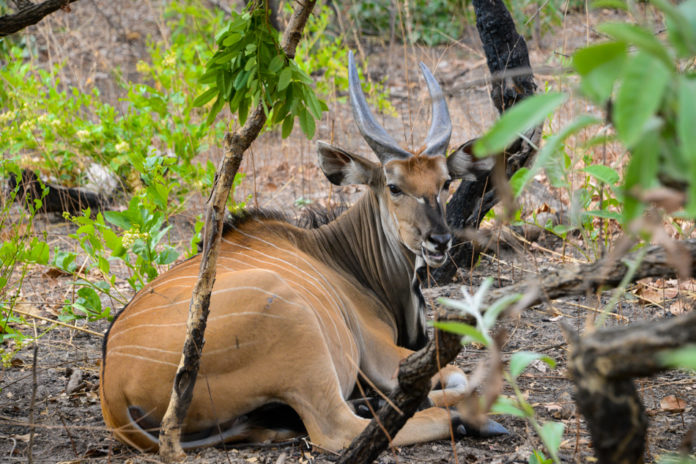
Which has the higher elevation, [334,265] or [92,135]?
[92,135]

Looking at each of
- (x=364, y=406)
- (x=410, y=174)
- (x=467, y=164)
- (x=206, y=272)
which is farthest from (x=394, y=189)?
(x=206, y=272)

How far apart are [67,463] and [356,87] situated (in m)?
2.16

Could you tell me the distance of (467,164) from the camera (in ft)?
12.2

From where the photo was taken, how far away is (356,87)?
3693 mm

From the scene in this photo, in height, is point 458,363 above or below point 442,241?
below

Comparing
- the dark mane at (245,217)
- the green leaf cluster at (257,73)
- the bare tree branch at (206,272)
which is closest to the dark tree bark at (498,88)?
the dark mane at (245,217)

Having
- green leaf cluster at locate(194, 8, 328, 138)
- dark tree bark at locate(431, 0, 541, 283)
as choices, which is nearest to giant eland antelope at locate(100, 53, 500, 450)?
dark tree bark at locate(431, 0, 541, 283)

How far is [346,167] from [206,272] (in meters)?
1.47

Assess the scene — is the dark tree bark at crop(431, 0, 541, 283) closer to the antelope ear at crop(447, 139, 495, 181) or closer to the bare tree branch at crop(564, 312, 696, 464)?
the antelope ear at crop(447, 139, 495, 181)

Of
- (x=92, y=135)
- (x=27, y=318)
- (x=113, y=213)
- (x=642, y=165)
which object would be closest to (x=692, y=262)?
(x=642, y=165)

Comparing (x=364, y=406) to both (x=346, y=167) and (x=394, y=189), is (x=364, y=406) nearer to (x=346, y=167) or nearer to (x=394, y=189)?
(x=394, y=189)

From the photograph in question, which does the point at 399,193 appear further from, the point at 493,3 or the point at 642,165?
the point at 642,165

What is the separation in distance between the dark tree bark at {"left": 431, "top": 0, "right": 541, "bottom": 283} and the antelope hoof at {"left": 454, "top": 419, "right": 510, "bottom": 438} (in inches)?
58.3

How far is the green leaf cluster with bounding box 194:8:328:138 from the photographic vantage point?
242 centimetres
